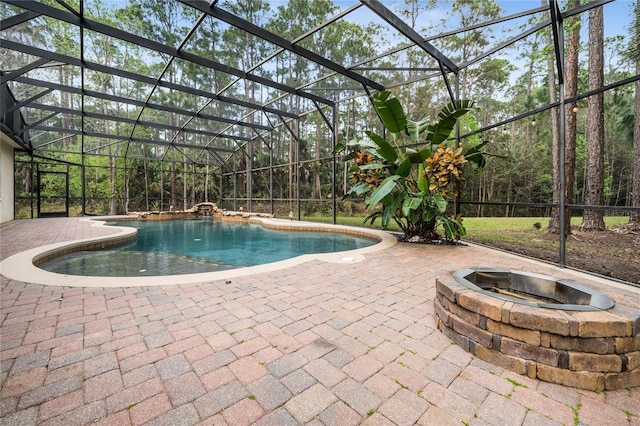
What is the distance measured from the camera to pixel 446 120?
4695 mm

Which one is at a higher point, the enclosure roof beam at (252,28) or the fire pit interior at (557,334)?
the enclosure roof beam at (252,28)

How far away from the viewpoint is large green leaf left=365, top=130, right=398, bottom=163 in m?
5.20

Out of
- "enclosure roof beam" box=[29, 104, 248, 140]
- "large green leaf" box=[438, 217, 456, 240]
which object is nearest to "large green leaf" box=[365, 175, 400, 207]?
"large green leaf" box=[438, 217, 456, 240]

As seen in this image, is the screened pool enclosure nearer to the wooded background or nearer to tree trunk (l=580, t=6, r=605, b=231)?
the wooded background

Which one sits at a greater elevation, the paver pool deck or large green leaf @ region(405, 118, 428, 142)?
large green leaf @ region(405, 118, 428, 142)

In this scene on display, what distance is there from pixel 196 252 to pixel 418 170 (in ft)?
17.5

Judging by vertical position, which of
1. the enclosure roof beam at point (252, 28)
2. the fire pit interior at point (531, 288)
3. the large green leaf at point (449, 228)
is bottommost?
the fire pit interior at point (531, 288)

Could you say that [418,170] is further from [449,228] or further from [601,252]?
[601,252]

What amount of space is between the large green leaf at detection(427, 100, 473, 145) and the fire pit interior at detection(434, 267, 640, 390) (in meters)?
3.46

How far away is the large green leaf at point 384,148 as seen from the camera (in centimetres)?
520

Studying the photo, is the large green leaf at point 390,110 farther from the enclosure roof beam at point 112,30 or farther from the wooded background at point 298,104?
the enclosure roof beam at point 112,30

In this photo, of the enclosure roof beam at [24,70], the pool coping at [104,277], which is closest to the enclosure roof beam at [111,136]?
the enclosure roof beam at [24,70]

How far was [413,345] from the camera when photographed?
186 cm

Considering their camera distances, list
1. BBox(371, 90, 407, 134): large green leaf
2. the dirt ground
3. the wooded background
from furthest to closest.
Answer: the wooded background, BBox(371, 90, 407, 134): large green leaf, the dirt ground
